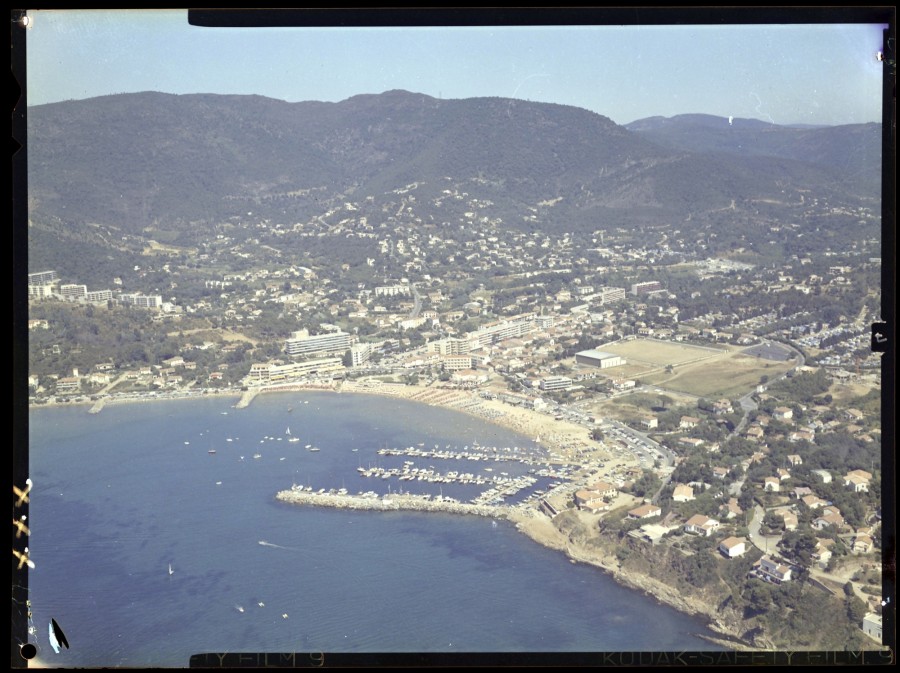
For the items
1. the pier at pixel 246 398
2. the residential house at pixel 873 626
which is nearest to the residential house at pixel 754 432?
the residential house at pixel 873 626

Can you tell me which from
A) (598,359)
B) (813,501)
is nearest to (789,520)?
(813,501)

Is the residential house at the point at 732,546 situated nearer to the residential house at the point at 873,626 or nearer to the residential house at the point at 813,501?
the residential house at the point at 813,501

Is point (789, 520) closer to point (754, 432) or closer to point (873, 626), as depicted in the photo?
point (754, 432)

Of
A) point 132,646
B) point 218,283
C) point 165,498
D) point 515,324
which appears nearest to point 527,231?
point 515,324

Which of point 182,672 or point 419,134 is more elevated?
point 419,134

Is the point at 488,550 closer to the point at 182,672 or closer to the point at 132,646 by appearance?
the point at 132,646

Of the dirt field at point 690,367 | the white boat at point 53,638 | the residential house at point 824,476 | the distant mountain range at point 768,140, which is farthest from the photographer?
the dirt field at point 690,367

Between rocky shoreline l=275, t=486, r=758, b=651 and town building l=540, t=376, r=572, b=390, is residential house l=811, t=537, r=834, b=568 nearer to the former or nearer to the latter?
rocky shoreline l=275, t=486, r=758, b=651
